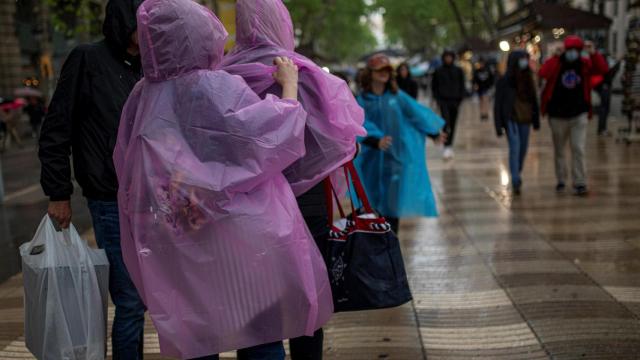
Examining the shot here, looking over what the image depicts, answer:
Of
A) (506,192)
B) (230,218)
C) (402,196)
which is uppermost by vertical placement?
(230,218)

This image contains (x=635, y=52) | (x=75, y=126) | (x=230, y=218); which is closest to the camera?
(x=230, y=218)

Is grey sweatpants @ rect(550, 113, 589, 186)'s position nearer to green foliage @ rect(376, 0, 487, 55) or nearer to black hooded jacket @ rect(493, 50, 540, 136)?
black hooded jacket @ rect(493, 50, 540, 136)

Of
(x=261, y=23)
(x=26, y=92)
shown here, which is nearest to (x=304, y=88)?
(x=261, y=23)

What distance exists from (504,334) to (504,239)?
252 centimetres

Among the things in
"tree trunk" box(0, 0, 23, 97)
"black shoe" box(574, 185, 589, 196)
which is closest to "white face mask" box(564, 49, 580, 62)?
"black shoe" box(574, 185, 589, 196)

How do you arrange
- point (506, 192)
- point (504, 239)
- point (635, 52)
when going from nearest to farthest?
point (504, 239) → point (506, 192) → point (635, 52)

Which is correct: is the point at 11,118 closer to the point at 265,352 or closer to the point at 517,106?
the point at 517,106

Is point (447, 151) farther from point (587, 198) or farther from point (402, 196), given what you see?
point (402, 196)

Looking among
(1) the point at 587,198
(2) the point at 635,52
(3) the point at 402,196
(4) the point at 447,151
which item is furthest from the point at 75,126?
(2) the point at 635,52

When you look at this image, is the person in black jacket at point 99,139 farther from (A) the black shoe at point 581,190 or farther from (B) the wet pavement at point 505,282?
(A) the black shoe at point 581,190

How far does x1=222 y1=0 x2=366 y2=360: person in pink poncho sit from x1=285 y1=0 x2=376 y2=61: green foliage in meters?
22.3

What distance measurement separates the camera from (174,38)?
8.07 ft

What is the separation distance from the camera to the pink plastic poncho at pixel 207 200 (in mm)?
2426

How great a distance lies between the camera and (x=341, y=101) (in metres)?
2.84
